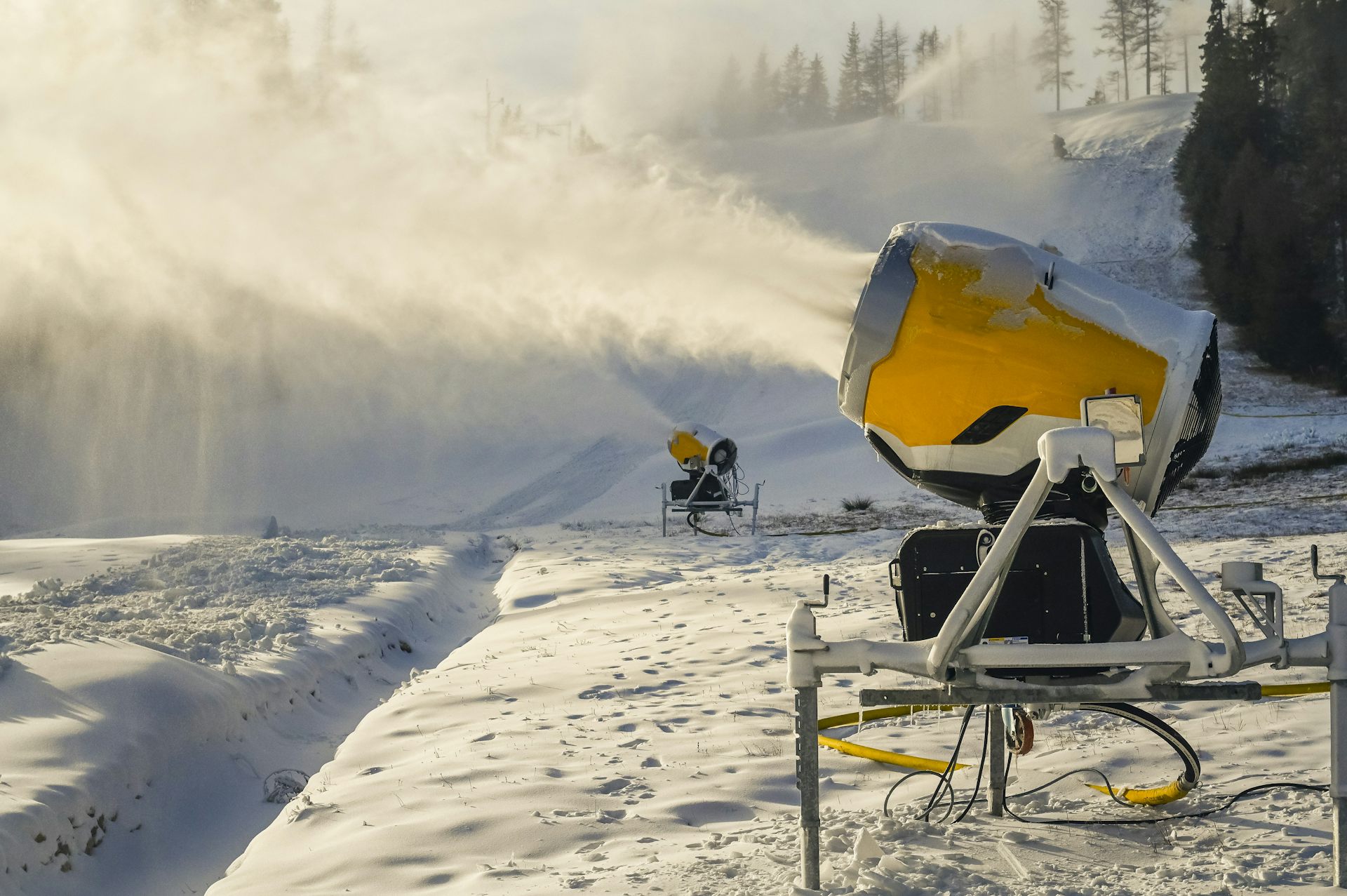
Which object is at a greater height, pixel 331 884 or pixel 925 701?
pixel 925 701

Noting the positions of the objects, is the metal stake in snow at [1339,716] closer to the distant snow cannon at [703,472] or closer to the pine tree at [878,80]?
the distant snow cannon at [703,472]

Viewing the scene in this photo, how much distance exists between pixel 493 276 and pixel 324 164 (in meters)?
8.68

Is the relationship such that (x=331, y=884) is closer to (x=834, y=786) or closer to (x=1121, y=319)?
(x=834, y=786)

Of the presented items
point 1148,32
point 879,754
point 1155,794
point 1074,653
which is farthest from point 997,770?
point 1148,32

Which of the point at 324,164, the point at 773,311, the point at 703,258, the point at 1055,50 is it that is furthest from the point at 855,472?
the point at 1055,50

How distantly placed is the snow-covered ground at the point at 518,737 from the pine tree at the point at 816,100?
98.9m

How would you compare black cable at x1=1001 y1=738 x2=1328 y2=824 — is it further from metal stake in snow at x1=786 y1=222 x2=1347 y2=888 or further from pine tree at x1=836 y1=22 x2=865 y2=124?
pine tree at x1=836 y1=22 x2=865 y2=124

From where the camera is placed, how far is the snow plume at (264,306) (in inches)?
1203

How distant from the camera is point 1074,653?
2.88 meters

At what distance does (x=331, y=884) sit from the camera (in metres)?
3.87

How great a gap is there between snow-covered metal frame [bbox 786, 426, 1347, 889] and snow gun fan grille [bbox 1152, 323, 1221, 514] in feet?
1.76

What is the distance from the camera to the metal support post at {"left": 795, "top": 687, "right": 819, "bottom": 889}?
121 inches

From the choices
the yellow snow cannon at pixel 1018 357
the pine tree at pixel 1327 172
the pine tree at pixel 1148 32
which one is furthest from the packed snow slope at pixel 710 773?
the pine tree at pixel 1148 32

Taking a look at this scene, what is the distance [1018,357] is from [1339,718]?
1429mm
